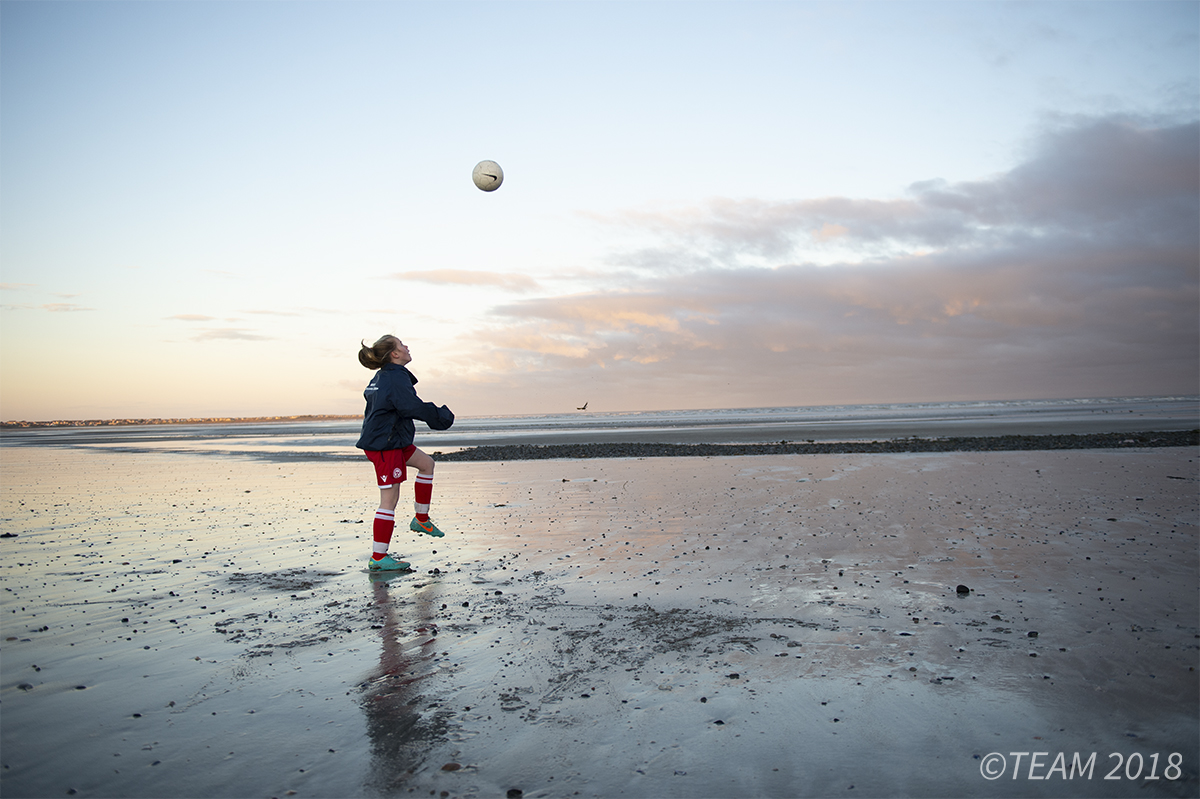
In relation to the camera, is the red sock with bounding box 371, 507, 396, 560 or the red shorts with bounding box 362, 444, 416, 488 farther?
the red shorts with bounding box 362, 444, 416, 488

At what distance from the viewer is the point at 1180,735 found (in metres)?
3.56

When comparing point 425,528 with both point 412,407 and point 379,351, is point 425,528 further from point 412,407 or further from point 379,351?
point 379,351

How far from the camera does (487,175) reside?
15258mm

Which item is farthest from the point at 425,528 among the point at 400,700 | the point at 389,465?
the point at 400,700

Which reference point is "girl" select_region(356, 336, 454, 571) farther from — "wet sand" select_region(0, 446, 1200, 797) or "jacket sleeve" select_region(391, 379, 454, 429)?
"wet sand" select_region(0, 446, 1200, 797)

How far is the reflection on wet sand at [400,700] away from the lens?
3.41 m

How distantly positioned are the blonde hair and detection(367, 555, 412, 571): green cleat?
2483 mm

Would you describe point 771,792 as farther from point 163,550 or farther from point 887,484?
point 887,484

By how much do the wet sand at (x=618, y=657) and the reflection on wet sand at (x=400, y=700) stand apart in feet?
0.06

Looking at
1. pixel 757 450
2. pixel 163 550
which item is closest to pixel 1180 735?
pixel 163 550

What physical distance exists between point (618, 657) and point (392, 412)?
196 inches

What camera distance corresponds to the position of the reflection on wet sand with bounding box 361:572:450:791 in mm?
3406

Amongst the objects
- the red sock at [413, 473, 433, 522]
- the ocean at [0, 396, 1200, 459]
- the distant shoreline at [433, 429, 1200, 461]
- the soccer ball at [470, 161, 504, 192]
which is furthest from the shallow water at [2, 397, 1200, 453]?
the red sock at [413, 473, 433, 522]

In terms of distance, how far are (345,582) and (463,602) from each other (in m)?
1.67
